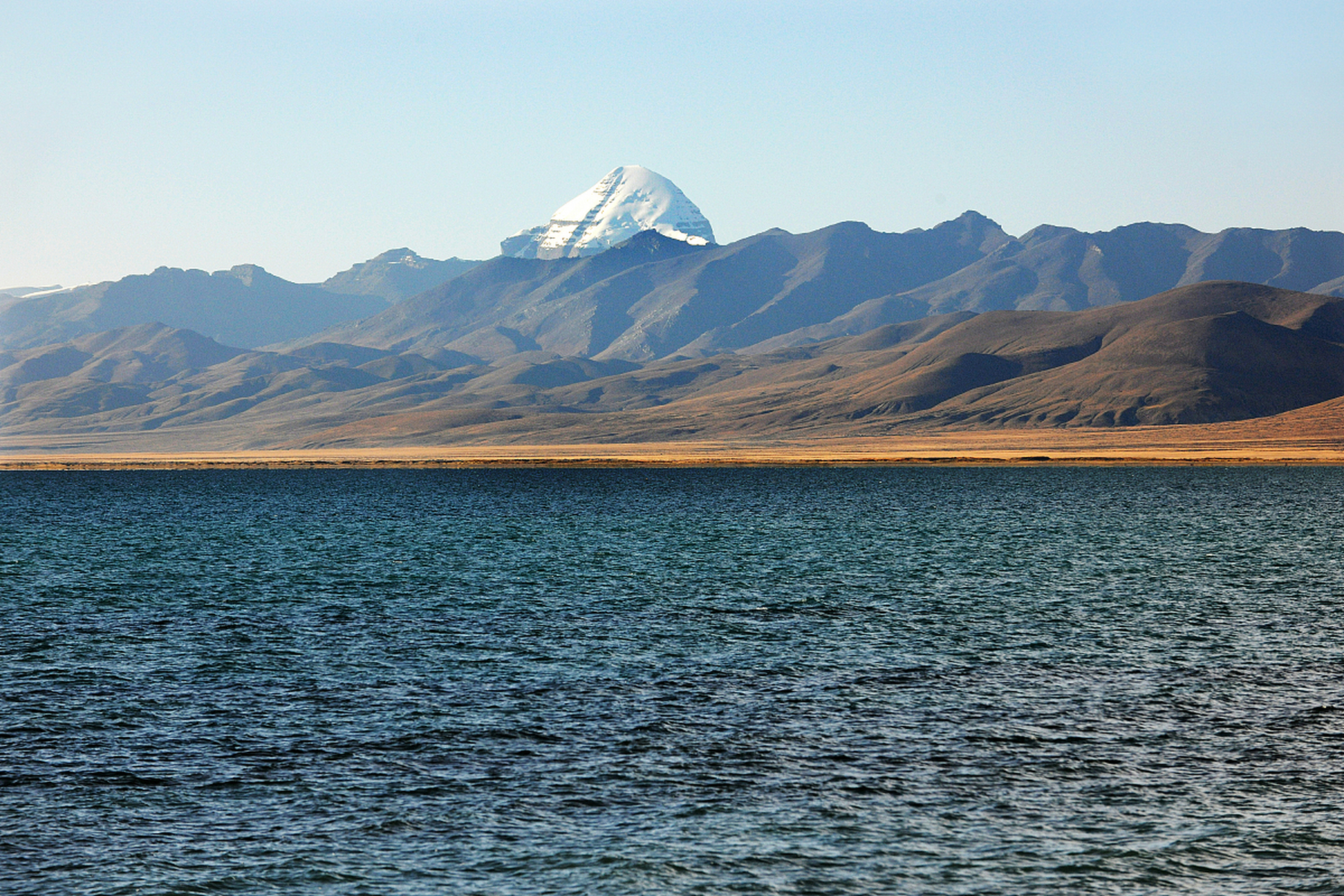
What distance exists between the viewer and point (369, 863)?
2170 centimetres

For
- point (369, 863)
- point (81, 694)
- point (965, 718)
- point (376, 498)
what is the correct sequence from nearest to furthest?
point (369, 863), point (965, 718), point (81, 694), point (376, 498)

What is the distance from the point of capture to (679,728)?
101ft

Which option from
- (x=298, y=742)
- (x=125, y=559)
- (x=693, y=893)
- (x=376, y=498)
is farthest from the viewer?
(x=376, y=498)

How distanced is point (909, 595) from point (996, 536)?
1407 inches

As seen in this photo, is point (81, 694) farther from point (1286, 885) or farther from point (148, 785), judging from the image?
point (1286, 885)

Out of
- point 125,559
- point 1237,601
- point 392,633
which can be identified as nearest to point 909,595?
point 1237,601

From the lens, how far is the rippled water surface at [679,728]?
21.8 m

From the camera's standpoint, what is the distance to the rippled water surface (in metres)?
21.8

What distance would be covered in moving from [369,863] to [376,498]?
14187 centimetres

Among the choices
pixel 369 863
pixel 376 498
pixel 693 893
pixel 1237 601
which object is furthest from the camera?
pixel 376 498

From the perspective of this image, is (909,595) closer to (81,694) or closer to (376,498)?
(81,694)

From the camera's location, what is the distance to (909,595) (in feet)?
185

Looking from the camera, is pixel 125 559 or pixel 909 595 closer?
pixel 909 595

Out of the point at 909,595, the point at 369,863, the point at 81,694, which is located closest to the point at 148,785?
the point at 369,863
